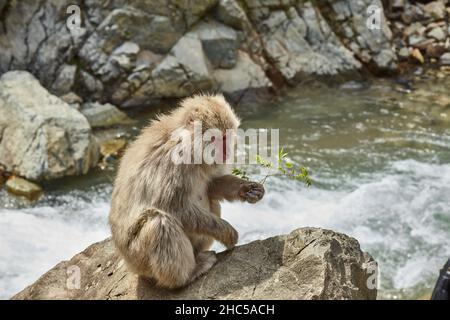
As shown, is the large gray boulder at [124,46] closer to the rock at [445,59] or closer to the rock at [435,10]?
the rock at [445,59]

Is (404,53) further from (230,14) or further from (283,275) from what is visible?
(283,275)

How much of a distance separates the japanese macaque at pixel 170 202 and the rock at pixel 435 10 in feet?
37.8

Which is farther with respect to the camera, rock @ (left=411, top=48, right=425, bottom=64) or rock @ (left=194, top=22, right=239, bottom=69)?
rock @ (left=411, top=48, right=425, bottom=64)

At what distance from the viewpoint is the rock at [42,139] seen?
7672 mm

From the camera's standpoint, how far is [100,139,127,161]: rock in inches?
340

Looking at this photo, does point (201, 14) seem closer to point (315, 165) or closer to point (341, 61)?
point (341, 61)

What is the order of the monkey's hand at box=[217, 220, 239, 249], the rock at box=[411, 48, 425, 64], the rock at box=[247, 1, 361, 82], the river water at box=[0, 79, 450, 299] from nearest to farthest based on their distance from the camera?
the monkey's hand at box=[217, 220, 239, 249] → the river water at box=[0, 79, 450, 299] → the rock at box=[247, 1, 361, 82] → the rock at box=[411, 48, 425, 64]

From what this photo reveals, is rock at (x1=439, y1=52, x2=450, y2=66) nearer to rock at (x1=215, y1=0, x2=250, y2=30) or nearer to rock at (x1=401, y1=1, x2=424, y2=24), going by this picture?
rock at (x1=401, y1=1, x2=424, y2=24)

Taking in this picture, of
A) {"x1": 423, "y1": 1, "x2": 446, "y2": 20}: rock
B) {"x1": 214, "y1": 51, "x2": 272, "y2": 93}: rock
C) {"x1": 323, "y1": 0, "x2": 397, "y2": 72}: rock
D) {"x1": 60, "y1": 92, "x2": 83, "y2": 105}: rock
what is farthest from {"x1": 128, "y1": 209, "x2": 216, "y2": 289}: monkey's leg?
{"x1": 423, "y1": 1, "x2": 446, "y2": 20}: rock

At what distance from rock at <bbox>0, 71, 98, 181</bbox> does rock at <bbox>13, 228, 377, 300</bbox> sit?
4.12m

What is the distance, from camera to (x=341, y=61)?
12094 millimetres

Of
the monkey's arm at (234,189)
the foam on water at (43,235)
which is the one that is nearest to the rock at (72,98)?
the foam on water at (43,235)
